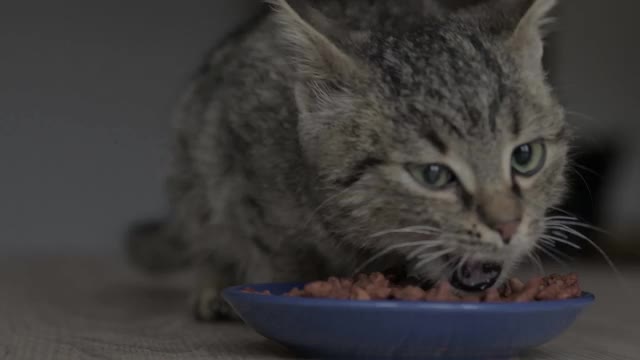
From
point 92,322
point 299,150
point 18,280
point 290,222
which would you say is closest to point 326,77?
point 299,150

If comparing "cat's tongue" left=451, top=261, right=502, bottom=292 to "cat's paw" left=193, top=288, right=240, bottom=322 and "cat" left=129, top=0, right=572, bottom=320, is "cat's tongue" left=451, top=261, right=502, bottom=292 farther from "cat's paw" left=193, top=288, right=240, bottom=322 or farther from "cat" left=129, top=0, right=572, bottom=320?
"cat's paw" left=193, top=288, right=240, bottom=322

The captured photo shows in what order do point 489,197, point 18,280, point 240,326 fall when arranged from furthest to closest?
point 18,280 < point 240,326 < point 489,197

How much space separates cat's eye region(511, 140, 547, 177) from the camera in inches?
72.2

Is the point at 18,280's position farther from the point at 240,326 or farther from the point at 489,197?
the point at 489,197

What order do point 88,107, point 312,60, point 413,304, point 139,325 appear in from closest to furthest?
1. point 413,304
2. point 312,60
3. point 139,325
4. point 88,107

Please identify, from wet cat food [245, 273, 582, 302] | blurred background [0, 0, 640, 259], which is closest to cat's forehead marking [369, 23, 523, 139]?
wet cat food [245, 273, 582, 302]

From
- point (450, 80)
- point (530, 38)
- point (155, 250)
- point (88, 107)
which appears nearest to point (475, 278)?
point (450, 80)

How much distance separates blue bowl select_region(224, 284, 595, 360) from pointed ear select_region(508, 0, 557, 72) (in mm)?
505

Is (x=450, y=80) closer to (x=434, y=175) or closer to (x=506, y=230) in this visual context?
(x=434, y=175)

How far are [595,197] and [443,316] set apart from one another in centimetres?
320

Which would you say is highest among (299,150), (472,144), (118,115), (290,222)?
(472,144)

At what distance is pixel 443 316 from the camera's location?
1.60 m

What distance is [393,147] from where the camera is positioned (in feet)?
6.03

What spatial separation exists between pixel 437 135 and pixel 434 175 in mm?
71
